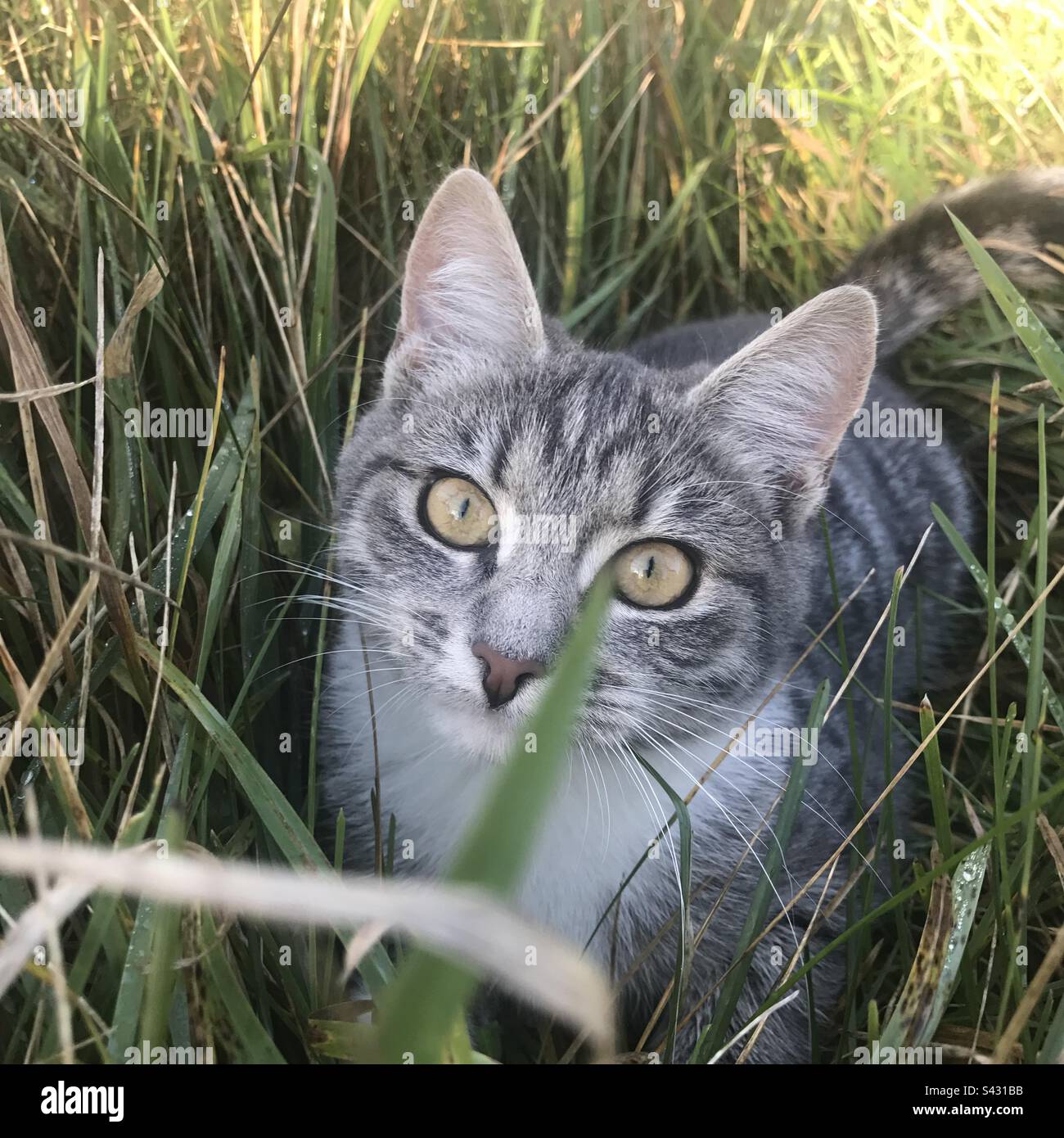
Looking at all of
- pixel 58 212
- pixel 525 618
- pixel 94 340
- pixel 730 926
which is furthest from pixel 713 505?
pixel 58 212

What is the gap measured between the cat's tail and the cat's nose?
114 centimetres

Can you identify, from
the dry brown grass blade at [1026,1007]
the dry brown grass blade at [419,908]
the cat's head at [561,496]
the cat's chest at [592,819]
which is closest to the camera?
the dry brown grass blade at [419,908]

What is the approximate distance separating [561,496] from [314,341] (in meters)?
0.52

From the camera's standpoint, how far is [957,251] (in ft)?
5.69

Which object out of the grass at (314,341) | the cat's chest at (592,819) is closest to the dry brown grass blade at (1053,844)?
the grass at (314,341)

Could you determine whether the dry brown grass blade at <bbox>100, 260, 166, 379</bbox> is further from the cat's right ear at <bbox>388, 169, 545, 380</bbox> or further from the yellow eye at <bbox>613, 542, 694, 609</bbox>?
the yellow eye at <bbox>613, 542, 694, 609</bbox>

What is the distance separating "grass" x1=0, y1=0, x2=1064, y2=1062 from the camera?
104 centimetres

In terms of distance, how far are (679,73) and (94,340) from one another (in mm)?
1158

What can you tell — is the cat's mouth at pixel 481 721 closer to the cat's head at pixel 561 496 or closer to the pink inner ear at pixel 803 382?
the cat's head at pixel 561 496

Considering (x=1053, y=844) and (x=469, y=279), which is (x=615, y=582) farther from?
(x=1053, y=844)

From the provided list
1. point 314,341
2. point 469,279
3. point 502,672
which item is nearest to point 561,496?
point 502,672

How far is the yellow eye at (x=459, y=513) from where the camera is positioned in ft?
3.90

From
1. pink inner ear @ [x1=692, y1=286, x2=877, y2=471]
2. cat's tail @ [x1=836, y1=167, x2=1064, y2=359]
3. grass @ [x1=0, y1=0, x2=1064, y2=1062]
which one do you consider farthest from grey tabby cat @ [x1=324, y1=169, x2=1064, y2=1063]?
cat's tail @ [x1=836, y1=167, x2=1064, y2=359]

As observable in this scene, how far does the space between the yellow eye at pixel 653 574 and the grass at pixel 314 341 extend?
36 centimetres
